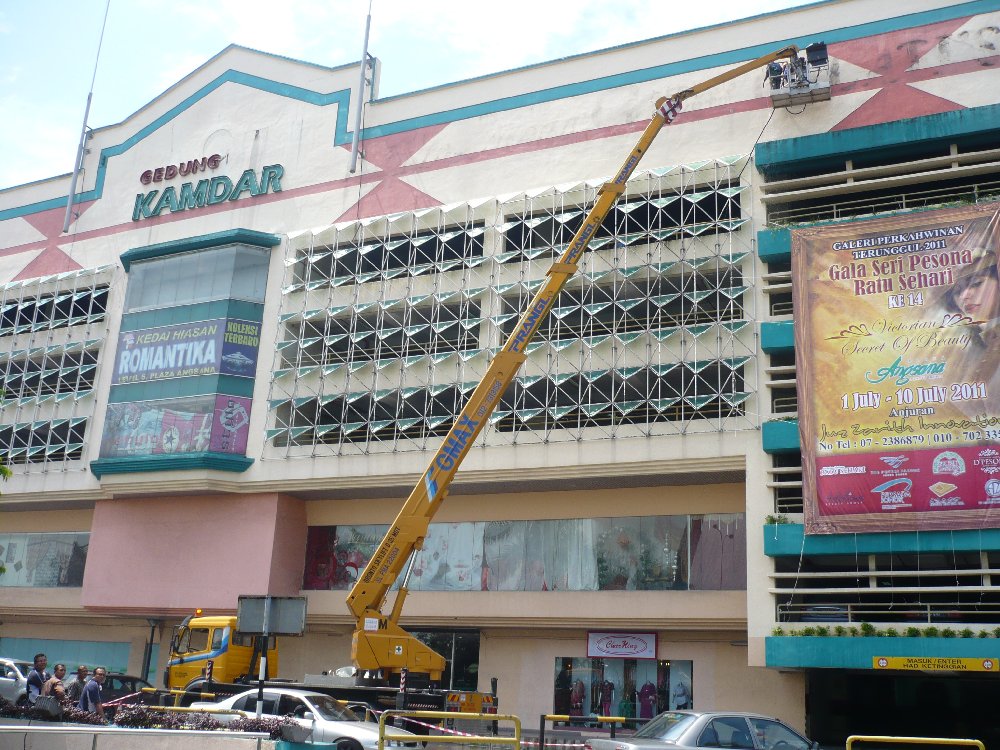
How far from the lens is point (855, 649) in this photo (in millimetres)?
Answer: 23656

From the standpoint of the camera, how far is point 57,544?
39.6 metres

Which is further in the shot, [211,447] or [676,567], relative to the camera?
[211,447]

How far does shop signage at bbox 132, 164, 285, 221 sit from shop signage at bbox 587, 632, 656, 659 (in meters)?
19.5

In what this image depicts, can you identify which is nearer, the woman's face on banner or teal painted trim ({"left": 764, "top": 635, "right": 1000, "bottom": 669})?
teal painted trim ({"left": 764, "top": 635, "right": 1000, "bottom": 669})

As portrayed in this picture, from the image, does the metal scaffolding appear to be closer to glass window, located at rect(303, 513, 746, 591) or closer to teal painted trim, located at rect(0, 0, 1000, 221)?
glass window, located at rect(303, 513, 746, 591)

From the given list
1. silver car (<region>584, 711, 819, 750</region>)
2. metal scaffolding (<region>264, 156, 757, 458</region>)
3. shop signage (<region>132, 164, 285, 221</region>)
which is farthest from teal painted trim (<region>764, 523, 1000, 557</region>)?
shop signage (<region>132, 164, 285, 221</region>)

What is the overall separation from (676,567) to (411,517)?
29.0 feet

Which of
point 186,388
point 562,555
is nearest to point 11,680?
point 186,388

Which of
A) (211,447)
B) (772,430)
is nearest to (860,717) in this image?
(772,430)

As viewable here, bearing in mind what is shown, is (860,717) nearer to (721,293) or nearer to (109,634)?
(721,293)

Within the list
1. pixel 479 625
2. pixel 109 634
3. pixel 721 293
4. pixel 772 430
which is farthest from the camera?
pixel 109 634

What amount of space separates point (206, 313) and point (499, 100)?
1239 centimetres

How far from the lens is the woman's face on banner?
24875 mm

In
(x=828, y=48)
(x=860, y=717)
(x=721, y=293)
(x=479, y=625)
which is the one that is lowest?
(x=860, y=717)
